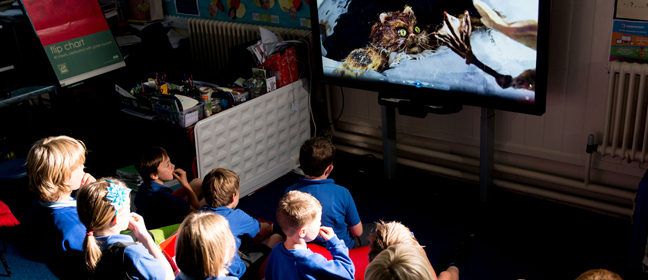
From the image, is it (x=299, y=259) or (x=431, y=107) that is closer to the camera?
(x=299, y=259)

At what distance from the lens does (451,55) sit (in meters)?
2.79

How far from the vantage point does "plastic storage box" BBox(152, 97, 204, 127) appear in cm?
310

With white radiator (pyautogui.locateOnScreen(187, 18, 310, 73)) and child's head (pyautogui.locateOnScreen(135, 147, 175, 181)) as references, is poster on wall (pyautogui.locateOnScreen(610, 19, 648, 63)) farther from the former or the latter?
child's head (pyautogui.locateOnScreen(135, 147, 175, 181))

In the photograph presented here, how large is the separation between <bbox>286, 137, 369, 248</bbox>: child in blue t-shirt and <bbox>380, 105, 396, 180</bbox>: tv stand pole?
3.06 feet

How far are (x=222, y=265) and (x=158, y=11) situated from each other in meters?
3.63

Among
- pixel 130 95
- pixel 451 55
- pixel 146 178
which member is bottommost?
pixel 146 178

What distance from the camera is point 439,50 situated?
9.27 ft

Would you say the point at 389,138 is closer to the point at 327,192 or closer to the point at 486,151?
the point at 486,151

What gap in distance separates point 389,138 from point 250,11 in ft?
5.30

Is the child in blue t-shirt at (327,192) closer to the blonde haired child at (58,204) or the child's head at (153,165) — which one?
the child's head at (153,165)

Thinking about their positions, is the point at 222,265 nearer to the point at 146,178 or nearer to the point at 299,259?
the point at 299,259

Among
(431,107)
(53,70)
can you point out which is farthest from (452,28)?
(53,70)

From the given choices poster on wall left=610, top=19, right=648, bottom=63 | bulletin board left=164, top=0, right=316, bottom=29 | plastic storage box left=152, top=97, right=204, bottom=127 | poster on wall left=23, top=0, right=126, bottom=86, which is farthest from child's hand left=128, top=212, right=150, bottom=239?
poster on wall left=610, top=19, right=648, bottom=63

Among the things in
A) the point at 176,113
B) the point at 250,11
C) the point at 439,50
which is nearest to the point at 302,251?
the point at 439,50
